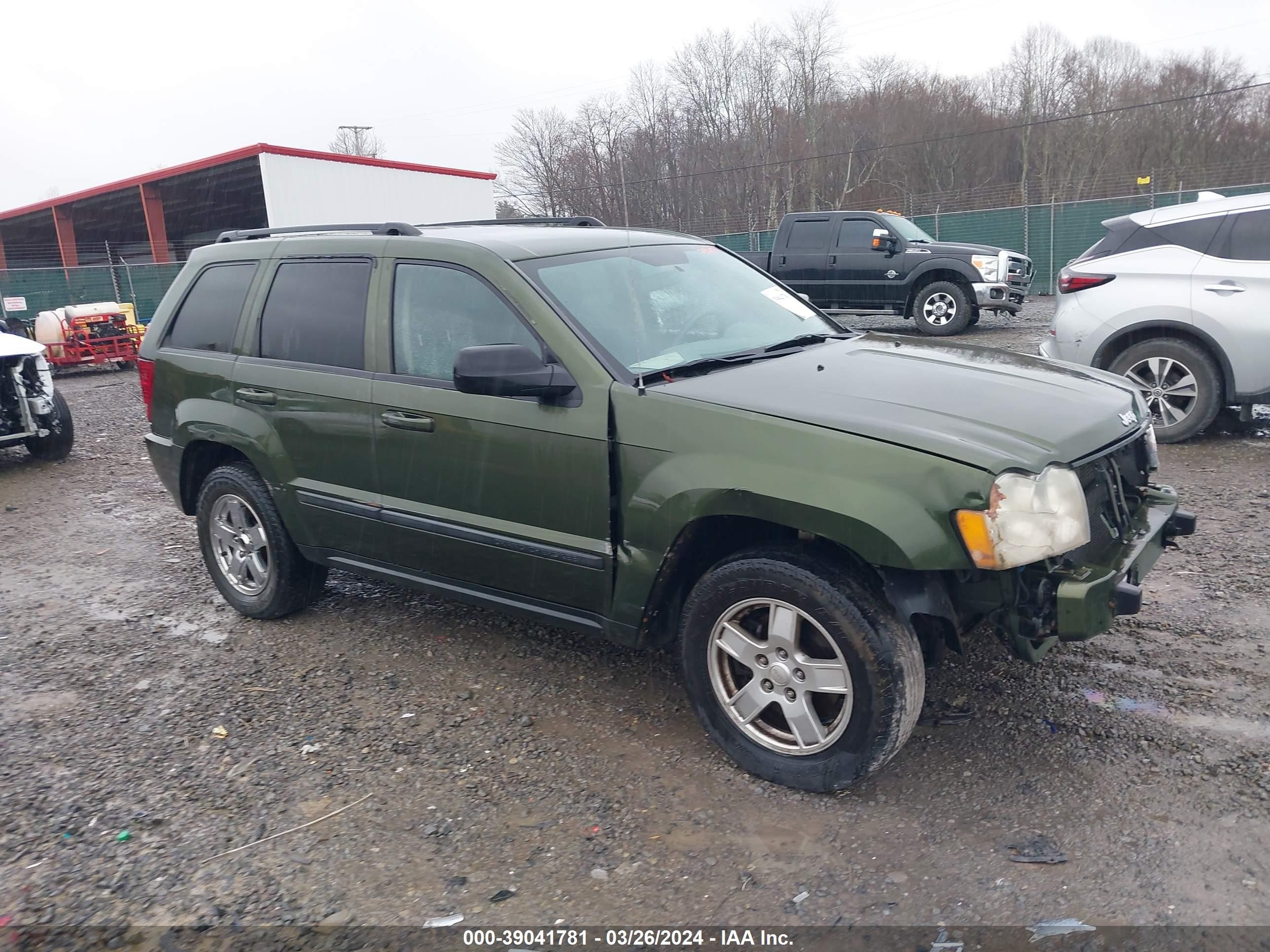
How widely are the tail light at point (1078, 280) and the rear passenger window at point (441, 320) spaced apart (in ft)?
17.6

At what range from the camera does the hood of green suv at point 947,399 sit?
9.24 feet

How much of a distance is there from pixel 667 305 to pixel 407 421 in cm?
116

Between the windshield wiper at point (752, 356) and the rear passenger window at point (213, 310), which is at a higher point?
the rear passenger window at point (213, 310)

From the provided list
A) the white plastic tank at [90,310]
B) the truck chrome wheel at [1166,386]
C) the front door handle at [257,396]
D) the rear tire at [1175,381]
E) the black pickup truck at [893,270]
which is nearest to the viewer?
the front door handle at [257,396]

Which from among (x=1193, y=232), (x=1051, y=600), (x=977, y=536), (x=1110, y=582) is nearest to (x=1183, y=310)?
(x=1193, y=232)

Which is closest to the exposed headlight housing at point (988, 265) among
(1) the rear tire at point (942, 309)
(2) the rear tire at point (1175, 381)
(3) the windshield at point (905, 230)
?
(1) the rear tire at point (942, 309)

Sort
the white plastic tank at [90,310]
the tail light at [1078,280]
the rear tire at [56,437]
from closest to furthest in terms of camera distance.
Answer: the tail light at [1078,280], the rear tire at [56,437], the white plastic tank at [90,310]

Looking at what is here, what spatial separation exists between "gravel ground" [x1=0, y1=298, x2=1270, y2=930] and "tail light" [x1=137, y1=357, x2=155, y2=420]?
3.76 feet

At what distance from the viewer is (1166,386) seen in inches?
279

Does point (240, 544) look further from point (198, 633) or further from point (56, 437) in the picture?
point (56, 437)

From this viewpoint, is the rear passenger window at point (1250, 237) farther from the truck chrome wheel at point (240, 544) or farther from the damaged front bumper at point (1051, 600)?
the truck chrome wheel at point (240, 544)

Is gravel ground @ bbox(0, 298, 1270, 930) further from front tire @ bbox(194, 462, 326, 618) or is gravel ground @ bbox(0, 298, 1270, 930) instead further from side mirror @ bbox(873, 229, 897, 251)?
Result: side mirror @ bbox(873, 229, 897, 251)

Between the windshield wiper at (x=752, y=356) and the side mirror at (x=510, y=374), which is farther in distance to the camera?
the windshield wiper at (x=752, y=356)

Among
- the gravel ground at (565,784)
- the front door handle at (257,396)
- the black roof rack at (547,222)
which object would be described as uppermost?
the black roof rack at (547,222)
